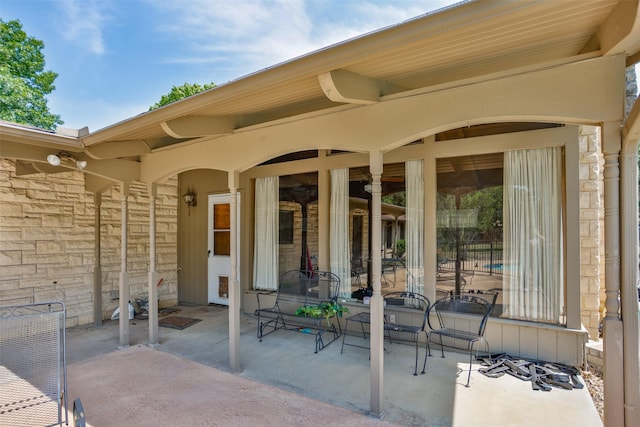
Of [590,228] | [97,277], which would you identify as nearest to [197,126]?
[97,277]

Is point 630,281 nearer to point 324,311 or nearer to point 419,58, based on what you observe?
point 419,58

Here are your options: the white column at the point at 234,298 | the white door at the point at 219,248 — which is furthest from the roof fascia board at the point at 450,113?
the white door at the point at 219,248

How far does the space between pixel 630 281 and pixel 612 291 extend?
0.10m

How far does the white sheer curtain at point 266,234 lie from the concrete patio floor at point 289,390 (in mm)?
1407

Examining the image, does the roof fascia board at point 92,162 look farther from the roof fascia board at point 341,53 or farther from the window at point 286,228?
the window at point 286,228

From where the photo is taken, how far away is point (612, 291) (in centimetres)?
196

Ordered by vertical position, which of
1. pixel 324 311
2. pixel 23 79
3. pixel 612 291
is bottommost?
pixel 324 311

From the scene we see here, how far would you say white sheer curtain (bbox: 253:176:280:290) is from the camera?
550cm

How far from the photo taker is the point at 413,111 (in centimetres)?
254

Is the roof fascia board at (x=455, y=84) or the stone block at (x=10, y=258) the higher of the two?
the roof fascia board at (x=455, y=84)

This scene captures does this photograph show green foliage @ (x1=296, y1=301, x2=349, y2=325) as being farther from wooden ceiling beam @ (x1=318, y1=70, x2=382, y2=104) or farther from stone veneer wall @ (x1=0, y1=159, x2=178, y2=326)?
stone veneer wall @ (x1=0, y1=159, x2=178, y2=326)

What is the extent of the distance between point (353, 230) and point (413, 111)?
247 cm

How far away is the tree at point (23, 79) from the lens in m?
10.3

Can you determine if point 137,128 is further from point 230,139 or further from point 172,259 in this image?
point 172,259
